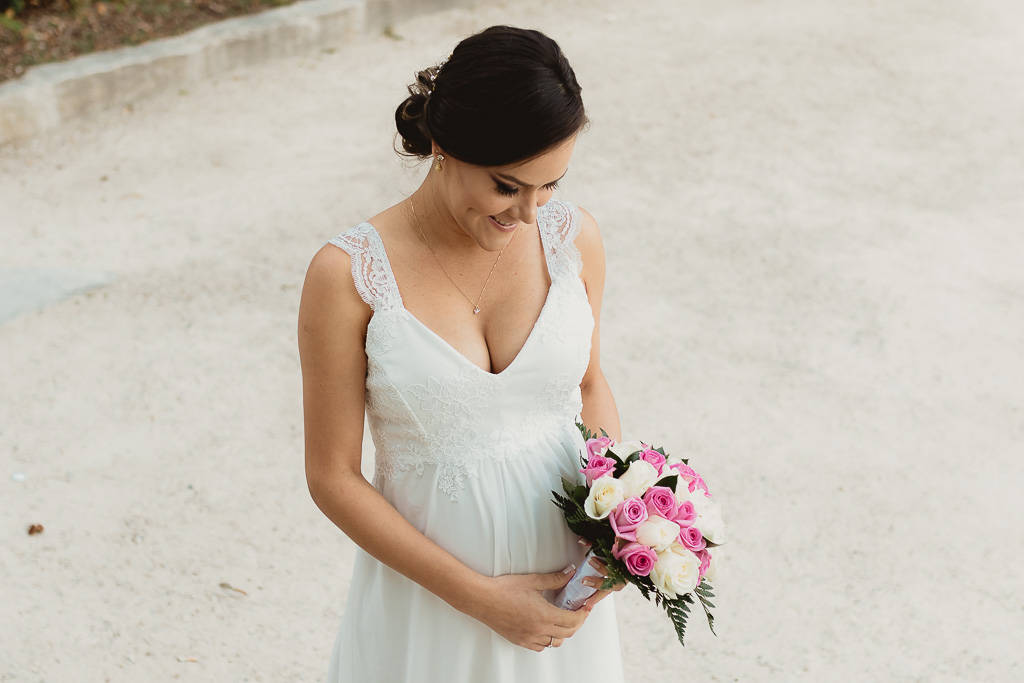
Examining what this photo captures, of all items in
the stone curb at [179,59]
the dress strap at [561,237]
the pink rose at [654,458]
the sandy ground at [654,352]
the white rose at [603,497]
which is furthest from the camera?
the stone curb at [179,59]

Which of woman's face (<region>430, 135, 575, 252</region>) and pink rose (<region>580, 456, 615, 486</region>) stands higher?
woman's face (<region>430, 135, 575, 252</region>)

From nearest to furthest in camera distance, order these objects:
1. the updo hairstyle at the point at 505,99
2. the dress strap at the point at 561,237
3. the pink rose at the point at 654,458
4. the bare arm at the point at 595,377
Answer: the updo hairstyle at the point at 505,99 → the pink rose at the point at 654,458 → the dress strap at the point at 561,237 → the bare arm at the point at 595,377

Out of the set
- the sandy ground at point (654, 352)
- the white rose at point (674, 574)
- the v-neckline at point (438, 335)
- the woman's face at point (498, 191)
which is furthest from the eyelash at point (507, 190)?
the sandy ground at point (654, 352)

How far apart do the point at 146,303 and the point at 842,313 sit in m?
4.04

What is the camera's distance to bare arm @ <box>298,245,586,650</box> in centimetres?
211

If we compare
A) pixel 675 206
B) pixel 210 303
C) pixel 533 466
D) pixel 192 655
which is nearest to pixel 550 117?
pixel 533 466

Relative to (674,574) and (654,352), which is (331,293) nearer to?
(674,574)

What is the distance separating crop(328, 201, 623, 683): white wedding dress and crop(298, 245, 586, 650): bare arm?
5 centimetres

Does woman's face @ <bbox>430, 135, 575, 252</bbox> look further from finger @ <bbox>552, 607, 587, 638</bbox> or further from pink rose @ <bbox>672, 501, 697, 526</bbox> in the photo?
finger @ <bbox>552, 607, 587, 638</bbox>

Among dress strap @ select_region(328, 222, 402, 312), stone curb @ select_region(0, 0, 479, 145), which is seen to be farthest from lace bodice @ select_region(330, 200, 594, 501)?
stone curb @ select_region(0, 0, 479, 145)

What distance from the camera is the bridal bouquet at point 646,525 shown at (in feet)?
6.64

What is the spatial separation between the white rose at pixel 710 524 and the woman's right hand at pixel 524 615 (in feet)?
1.07

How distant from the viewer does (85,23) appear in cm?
820

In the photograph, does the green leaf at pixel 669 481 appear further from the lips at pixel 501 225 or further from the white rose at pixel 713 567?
the lips at pixel 501 225
